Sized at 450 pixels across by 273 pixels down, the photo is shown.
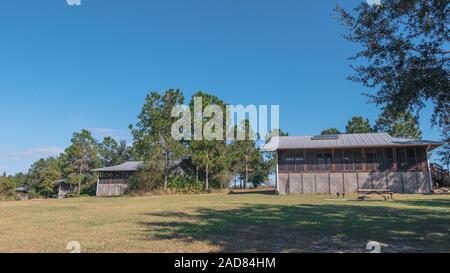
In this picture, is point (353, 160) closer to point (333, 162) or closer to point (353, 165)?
Answer: point (353, 165)

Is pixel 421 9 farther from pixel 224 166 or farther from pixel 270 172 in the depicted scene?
pixel 270 172

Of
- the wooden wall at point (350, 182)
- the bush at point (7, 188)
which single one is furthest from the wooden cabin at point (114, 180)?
the wooden wall at point (350, 182)

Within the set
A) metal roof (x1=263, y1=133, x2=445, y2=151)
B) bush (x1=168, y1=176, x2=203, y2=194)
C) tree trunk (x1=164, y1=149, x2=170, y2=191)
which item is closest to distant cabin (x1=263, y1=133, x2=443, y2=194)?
metal roof (x1=263, y1=133, x2=445, y2=151)

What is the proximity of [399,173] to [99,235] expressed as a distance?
30.8 metres

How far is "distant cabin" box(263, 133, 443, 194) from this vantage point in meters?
31.4

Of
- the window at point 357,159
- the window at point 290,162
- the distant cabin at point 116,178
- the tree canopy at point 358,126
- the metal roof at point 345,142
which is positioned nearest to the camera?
the metal roof at point 345,142

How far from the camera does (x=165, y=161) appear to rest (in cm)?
3825

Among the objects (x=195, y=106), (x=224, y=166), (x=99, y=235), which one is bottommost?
(x=99, y=235)

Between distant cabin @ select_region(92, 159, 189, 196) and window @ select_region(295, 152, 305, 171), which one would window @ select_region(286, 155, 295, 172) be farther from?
distant cabin @ select_region(92, 159, 189, 196)

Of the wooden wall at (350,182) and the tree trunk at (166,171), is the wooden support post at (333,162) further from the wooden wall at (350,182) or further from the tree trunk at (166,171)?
the tree trunk at (166,171)

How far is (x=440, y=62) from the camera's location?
8500 mm

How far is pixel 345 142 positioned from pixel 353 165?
2621 mm

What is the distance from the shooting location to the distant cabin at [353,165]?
31391 mm
